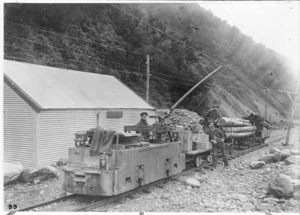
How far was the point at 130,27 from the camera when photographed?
1416 inches

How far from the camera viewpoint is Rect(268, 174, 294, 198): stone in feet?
29.4

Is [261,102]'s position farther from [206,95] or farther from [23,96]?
[23,96]

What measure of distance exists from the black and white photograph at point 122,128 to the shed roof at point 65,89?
8cm

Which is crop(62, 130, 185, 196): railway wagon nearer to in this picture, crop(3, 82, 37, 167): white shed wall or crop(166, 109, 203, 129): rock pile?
crop(3, 82, 37, 167): white shed wall

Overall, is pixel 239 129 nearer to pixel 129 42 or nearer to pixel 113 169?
pixel 113 169

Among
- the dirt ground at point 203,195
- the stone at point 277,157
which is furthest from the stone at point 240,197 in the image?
the stone at point 277,157

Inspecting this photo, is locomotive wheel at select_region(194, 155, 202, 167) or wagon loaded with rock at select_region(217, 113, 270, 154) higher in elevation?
wagon loaded with rock at select_region(217, 113, 270, 154)

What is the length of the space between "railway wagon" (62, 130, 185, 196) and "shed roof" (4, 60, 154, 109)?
226 inches

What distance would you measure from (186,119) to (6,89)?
54.7 feet

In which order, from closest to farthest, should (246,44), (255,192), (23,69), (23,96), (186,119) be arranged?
(255,192) → (23,96) → (23,69) → (186,119) → (246,44)

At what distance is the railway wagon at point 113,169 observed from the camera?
863 centimetres

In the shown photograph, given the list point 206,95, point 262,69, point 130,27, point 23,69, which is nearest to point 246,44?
point 262,69

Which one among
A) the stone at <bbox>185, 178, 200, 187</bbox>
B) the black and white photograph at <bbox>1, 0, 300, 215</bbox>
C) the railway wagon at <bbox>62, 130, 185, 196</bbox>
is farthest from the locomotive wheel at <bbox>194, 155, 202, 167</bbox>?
the railway wagon at <bbox>62, 130, 185, 196</bbox>

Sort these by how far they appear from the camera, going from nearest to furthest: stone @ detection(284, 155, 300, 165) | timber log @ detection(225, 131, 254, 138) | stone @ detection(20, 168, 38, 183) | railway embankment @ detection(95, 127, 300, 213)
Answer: railway embankment @ detection(95, 127, 300, 213) → stone @ detection(20, 168, 38, 183) → stone @ detection(284, 155, 300, 165) → timber log @ detection(225, 131, 254, 138)
